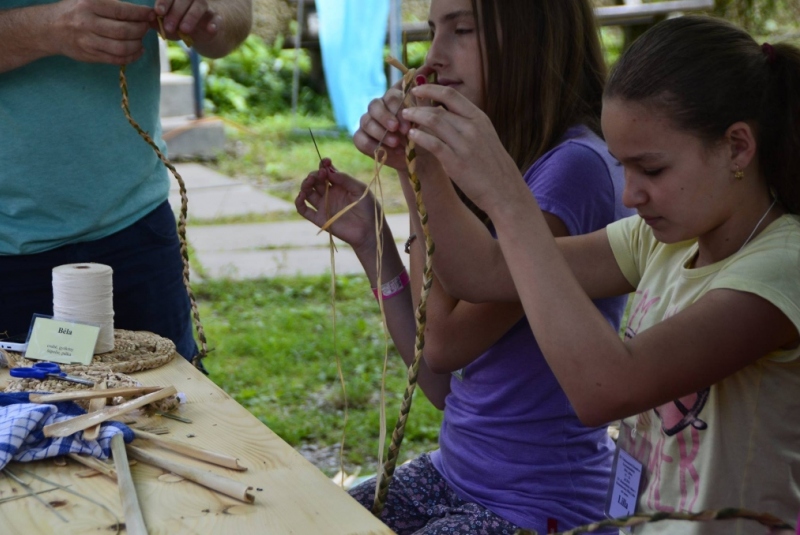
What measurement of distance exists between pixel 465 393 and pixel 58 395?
75 cm

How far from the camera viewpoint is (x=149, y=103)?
7.06ft

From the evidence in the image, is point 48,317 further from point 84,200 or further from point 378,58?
point 378,58

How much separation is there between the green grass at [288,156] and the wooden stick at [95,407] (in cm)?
451

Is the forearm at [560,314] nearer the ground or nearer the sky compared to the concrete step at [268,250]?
nearer the sky

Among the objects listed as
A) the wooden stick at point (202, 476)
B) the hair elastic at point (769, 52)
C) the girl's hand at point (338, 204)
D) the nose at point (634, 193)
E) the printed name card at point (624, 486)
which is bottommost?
the printed name card at point (624, 486)

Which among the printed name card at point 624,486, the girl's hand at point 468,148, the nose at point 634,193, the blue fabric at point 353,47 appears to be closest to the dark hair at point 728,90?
the nose at point 634,193

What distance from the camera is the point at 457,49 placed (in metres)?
1.80

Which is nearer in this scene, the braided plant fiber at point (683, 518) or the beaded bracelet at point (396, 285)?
the braided plant fiber at point (683, 518)

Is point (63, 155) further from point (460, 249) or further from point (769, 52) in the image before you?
point (769, 52)

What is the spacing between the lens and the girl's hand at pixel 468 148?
132 cm

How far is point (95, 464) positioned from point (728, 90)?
1.07 meters

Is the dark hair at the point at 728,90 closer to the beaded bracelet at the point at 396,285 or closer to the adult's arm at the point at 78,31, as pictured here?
the beaded bracelet at the point at 396,285

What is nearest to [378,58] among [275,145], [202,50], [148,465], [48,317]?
[275,145]

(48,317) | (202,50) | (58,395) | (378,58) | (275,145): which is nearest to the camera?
(58,395)
